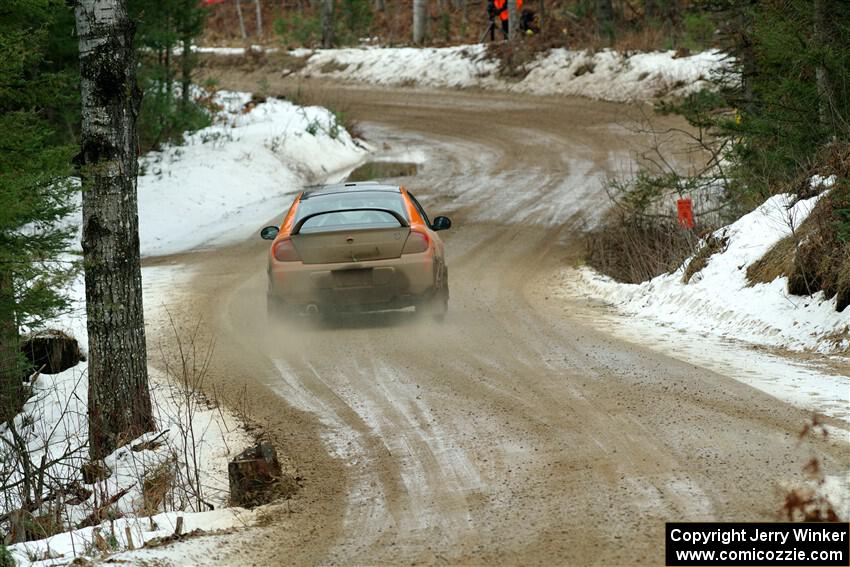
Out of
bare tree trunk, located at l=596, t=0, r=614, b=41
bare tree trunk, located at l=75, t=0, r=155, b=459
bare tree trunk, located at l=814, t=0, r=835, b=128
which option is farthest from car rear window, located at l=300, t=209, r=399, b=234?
bare tree trunk, located at l=596, t=0, r=614, b=41

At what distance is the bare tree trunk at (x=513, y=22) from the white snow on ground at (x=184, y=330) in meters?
10.7

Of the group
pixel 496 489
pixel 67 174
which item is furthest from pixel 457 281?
pixel 496 489

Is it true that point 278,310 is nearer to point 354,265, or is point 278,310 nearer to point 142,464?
point 354,265

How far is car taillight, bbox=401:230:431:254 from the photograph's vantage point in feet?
41.4

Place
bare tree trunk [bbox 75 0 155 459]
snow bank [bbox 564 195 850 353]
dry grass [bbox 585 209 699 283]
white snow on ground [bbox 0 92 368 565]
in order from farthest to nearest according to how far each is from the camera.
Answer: dry grass [bbox 585 209 699 283]
snow bank [bbox 564 195 850 353]
bare tree trunk [bbox 75 0 155 459]
white snow on ground [bbox 0 92 368 565]

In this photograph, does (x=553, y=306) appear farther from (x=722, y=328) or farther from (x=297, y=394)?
(x=297, y=394)

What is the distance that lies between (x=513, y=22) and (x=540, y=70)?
384 cm

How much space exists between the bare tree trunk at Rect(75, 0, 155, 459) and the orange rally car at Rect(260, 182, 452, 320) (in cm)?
340

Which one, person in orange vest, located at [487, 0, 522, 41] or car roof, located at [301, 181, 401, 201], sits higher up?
person in orange vest, located at [487, 0, 522, 41]

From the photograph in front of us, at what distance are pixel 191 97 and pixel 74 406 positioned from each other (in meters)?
20.4

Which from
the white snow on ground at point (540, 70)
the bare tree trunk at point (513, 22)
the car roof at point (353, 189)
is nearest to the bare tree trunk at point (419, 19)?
the white snow on ground at point (540, 70)

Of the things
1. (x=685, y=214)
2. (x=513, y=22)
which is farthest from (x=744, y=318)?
(x=513, y=22)

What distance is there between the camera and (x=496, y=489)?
7.00 meters

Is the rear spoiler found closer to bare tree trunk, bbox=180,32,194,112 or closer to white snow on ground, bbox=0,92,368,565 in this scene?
white snow on ground, bbox=0,92,368,565
